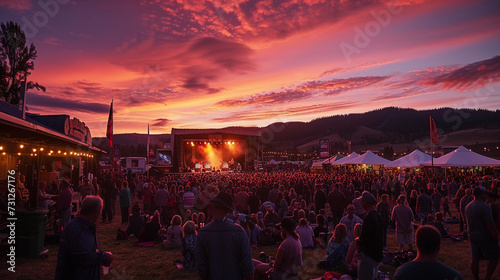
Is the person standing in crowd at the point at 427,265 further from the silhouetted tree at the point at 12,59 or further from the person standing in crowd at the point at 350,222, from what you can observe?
the silhouetted tree at the point at 12,59

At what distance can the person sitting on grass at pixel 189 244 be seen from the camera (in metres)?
7.23

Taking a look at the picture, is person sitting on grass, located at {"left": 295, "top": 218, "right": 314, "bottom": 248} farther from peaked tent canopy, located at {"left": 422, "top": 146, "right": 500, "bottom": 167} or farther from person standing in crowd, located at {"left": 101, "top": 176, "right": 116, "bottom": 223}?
peaked tent canopy, located at {"left": 422, "top": 146, "right": 500, "bottom": 167}

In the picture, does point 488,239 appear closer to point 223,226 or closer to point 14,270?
point 223,226

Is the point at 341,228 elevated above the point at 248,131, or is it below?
below

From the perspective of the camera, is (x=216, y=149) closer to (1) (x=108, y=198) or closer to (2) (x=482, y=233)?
(1) (x=108, y=198)

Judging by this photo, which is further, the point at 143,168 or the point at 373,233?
the point at 143,168

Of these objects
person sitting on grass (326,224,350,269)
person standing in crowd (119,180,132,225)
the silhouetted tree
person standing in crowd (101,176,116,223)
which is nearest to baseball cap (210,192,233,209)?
person sitting on grass (326,224,350,269)

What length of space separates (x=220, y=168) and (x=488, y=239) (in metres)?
43.5

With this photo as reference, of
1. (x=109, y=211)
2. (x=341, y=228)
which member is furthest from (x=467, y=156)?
(x=109, y=211)

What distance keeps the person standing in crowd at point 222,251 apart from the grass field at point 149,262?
4.13 meters

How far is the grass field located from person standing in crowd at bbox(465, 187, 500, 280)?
5.62 feet

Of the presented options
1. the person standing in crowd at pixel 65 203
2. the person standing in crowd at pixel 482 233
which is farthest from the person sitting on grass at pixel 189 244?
the person standing in crowd at pixel 482 233

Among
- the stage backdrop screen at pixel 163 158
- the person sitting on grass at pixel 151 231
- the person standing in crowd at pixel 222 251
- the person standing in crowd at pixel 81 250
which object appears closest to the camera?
the person standing in crowd at pixel 222 251

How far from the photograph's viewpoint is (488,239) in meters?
5.27
